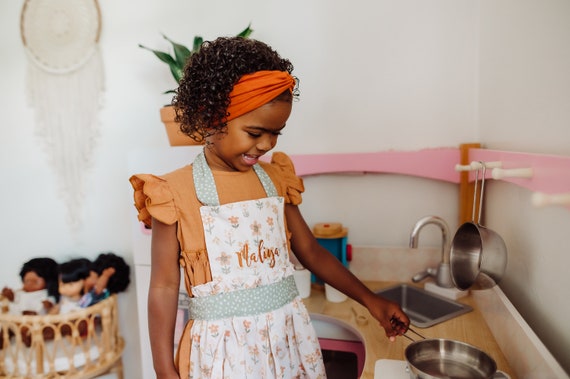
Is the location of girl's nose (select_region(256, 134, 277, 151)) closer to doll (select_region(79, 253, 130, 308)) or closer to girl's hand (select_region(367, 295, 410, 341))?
girl's hand (select_region(367, 295, 410, 341))

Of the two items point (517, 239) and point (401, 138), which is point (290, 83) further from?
point (401, 138)

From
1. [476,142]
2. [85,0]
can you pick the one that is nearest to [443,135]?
[476,142]

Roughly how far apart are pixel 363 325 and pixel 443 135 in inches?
30.1

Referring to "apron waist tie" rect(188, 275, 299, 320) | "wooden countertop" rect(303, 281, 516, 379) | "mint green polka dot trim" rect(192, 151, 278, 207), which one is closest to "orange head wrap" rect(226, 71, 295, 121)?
"mint green polka dot trim" rect(192, 151, 278, 207)

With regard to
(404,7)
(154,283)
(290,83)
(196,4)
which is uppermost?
(196,4)

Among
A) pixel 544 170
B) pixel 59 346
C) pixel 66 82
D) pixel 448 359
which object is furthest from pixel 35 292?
pixel 544 170

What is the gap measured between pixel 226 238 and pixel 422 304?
32.5 inches

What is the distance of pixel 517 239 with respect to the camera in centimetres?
106

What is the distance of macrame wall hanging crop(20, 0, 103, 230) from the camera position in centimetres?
191

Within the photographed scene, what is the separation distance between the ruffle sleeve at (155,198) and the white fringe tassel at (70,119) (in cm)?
120

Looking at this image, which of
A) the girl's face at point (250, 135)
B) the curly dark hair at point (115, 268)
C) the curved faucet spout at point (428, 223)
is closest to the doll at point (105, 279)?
the curly dark hair at point (115, 268)

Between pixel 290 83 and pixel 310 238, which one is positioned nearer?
pixel 290 83

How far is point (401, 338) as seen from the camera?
3.59 feet

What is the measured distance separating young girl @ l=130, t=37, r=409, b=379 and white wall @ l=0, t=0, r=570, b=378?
0.67 metres
